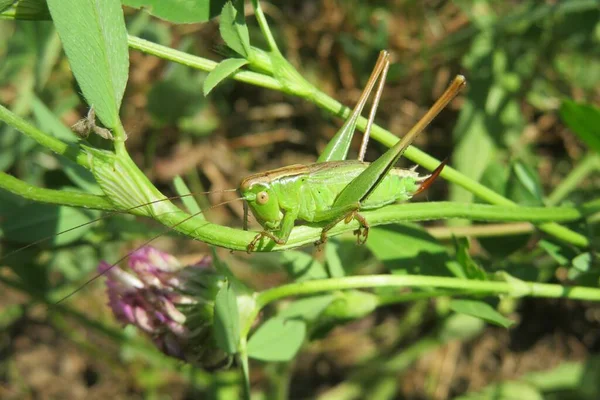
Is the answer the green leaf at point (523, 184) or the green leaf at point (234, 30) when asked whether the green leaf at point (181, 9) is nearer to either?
the green leaf at point (234, 30)

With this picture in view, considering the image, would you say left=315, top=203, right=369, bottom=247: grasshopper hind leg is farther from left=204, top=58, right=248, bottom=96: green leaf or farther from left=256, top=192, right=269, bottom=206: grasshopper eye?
left=204, top=58, right=248, bottom=96: green leaf

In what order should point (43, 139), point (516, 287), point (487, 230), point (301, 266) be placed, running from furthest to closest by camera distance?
point (487, 230) < point (301, 266) < point (516, 287) < point (43, 139)

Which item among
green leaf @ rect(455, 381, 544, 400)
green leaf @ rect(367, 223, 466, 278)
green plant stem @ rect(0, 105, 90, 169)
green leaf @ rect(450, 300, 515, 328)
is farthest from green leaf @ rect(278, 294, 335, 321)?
green leaf @ rect(455, 381, 544, 400)

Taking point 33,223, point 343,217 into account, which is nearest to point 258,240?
point 343,217

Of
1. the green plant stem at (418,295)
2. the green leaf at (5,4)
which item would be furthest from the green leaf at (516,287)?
the green leaf at (5,4)

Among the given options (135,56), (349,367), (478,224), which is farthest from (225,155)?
(478,224)

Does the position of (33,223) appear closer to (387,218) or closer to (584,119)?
(387,218)
